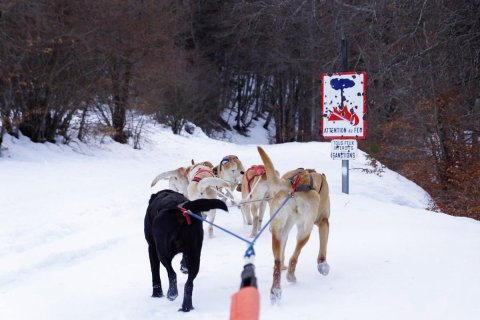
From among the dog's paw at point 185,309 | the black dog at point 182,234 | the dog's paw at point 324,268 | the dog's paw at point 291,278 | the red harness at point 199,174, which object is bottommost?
the dog's paw at point 185,309

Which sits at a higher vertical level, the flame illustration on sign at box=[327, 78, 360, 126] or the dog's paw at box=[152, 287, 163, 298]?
the flame illustration on sign at box=[327, 78, 360, 126]

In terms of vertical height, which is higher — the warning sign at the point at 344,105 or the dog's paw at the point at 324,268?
the warning sign at the point at 344,105

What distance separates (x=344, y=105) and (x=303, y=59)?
8.40 meters

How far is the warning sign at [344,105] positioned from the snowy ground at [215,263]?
144cm

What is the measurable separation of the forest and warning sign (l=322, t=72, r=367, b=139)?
0.32m

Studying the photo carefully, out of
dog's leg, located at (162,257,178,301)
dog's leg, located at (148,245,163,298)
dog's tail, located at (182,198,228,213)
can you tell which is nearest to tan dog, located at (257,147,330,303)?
dog's tail, located at (182,198,228,213)

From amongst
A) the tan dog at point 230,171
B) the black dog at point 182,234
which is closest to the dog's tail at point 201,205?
the black dog at point 182,234

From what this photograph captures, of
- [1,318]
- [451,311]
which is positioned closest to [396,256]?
[451,311]

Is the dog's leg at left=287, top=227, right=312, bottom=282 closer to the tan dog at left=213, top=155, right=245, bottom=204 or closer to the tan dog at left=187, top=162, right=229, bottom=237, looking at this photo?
the tan dog at left=187, top=162, right=229, bottom=237

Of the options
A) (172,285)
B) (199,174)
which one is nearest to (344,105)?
(199,174)

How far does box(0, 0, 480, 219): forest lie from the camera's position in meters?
8.34

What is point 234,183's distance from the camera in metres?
8.67

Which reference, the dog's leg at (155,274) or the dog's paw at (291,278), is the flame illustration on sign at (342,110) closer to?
the dog's paw at (291,278)

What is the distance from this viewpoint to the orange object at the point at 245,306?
164 centimetres
